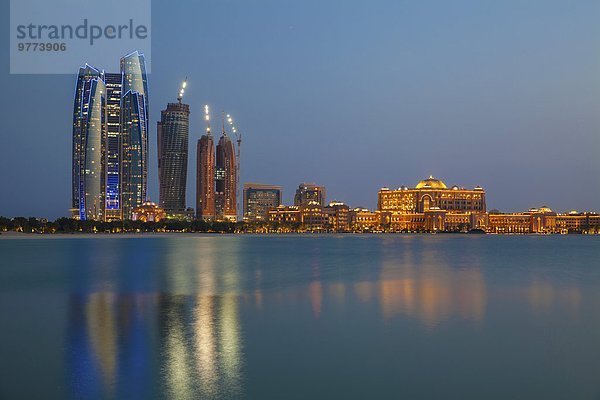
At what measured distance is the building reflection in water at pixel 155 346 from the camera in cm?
1174

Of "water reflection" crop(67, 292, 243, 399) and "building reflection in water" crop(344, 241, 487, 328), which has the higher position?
"water reflection" crop(67, 292, 243, 399)

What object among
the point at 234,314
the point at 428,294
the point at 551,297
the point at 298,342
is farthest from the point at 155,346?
the point at 551,297

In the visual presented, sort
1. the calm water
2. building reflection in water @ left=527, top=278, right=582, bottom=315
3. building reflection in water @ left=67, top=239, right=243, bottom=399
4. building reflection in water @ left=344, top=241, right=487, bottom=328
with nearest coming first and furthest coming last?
building reflection in water @ left=67, top=239, right=243, bottom=399, the calm water, building reflection in water @ left=344, top=241, right=487, bottom=328, building reflection in water @ left=527, top=278, right=582, bottom=315

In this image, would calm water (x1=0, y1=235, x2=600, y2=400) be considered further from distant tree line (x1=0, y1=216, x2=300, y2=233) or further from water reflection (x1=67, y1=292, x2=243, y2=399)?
distant tree line (x1=0, y1=216, x2=300, y2=233)

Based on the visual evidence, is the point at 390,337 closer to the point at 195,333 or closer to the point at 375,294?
the point at 195,333

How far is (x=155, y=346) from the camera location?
15461mm

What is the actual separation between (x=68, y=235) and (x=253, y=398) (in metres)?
155

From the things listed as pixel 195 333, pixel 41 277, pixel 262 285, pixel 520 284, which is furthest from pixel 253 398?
pixel 41 277

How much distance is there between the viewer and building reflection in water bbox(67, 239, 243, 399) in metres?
11.7

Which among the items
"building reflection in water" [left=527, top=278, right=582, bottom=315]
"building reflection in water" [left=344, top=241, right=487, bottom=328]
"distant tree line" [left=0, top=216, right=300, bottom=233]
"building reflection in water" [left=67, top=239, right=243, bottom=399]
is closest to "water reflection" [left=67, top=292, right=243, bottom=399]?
"building reflection in water" [left=67, top=239, right=243, bottom=399]

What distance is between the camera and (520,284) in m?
34.2

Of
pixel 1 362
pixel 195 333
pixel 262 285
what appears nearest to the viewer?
pixel 1 362

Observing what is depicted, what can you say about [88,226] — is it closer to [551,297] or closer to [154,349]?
[551,297]

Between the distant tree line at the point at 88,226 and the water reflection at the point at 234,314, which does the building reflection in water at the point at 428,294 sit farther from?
the distant tree line at the point at 88,226
